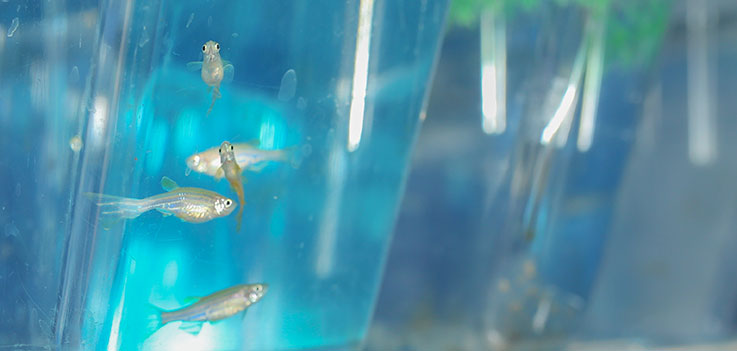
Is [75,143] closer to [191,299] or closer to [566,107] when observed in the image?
[191,299]

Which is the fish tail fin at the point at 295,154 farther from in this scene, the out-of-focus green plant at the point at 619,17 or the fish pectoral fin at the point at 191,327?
the out-of-focus green plant at the point at 619,17

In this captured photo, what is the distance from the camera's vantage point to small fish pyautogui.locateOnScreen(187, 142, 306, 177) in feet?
3.23

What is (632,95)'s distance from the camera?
1.87 metres

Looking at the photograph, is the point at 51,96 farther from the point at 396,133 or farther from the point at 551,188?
the point at 551,188

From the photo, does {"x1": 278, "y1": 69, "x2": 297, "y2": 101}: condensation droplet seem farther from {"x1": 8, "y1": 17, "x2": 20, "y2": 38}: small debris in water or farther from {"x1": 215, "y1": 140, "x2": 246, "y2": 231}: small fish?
{"x1": 8, "y1": 17, "x2": 20, "y2": 38}: small debris in water

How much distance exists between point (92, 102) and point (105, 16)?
120mm

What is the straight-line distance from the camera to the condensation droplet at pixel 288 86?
108cm

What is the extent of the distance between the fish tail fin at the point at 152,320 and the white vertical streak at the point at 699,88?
2.20 m

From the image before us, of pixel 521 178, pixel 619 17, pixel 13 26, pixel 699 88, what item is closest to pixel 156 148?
pixel 13 26

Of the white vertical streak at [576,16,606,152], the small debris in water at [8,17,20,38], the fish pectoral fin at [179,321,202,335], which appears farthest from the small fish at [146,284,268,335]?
the white vertical streak at [576,16,606,152]

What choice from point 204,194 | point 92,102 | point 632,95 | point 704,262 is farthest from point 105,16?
point 704,262

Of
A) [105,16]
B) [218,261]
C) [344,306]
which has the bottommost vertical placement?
[344,306]

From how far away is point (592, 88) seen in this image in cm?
182

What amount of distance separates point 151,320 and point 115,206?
0.18 metres
